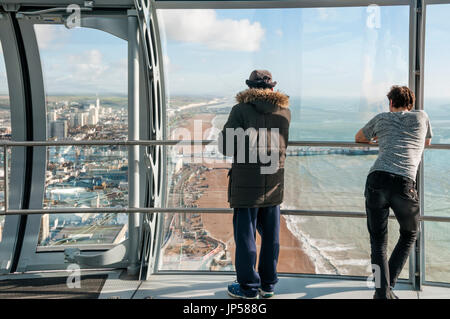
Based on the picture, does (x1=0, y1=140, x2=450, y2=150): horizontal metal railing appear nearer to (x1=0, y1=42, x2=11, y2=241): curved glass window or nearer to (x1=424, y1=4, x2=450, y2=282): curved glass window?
(x1=424, y1=4, x2=450, y2=282): curved glass window

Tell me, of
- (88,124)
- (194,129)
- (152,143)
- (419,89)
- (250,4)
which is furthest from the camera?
(88,124)

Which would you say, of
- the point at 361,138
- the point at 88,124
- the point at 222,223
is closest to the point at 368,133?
the point at 361,138

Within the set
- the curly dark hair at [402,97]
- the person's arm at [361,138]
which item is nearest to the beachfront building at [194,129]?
the person's arm at [361,138]

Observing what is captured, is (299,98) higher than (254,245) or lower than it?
higher

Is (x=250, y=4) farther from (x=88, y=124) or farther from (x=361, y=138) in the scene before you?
(x=88, y=124)

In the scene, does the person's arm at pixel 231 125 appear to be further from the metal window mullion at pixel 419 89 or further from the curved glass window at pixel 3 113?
the curved glass window at pixel 3 113

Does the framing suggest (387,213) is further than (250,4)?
No
